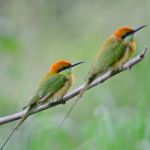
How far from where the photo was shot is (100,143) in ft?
11.0

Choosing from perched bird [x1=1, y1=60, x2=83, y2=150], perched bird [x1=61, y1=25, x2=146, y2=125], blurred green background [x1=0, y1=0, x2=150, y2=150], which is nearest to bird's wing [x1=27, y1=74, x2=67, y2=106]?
perched bird [x1=1, y1=60, x2=83, y2=150]

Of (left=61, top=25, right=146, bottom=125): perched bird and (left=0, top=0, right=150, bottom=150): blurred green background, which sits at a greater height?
(left=61, top=25, right=146, bottom=125): perched bird

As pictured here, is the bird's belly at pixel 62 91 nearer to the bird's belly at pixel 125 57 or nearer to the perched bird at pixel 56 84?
the perched bird at pixel 56 84

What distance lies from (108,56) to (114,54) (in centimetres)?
4

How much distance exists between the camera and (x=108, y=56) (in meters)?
2.79

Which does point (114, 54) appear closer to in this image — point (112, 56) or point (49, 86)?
point (112, 56)

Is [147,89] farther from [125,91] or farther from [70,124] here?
[125,91]

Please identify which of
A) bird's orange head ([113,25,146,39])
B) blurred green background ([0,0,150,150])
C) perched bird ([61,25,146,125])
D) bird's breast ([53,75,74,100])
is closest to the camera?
perched bird ([61,25,146,125])

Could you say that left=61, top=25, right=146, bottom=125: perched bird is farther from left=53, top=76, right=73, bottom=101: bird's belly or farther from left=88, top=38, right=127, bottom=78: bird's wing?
left=53, top=76, right=73, bottom=101: bird's belly

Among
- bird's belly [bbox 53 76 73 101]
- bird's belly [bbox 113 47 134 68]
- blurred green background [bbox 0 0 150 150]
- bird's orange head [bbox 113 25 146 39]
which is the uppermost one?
bird's orange head [bbox 113 25 146 39]

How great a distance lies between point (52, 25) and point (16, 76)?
258 cm

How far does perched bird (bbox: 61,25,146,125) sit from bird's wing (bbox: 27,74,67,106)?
7.3 inches

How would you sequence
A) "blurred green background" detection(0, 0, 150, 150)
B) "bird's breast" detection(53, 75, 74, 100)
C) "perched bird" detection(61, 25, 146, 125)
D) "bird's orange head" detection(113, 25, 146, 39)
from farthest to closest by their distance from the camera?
"blurred green background" detection(0, 0, 150, 150) → "bird's breast" detection(53, 75, 74, 100) → "bird's orange head" detection(113, 25, 146, 39) → "perched bird" detection(61, 25, 146, 125)

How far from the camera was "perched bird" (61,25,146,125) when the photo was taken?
2715mm
